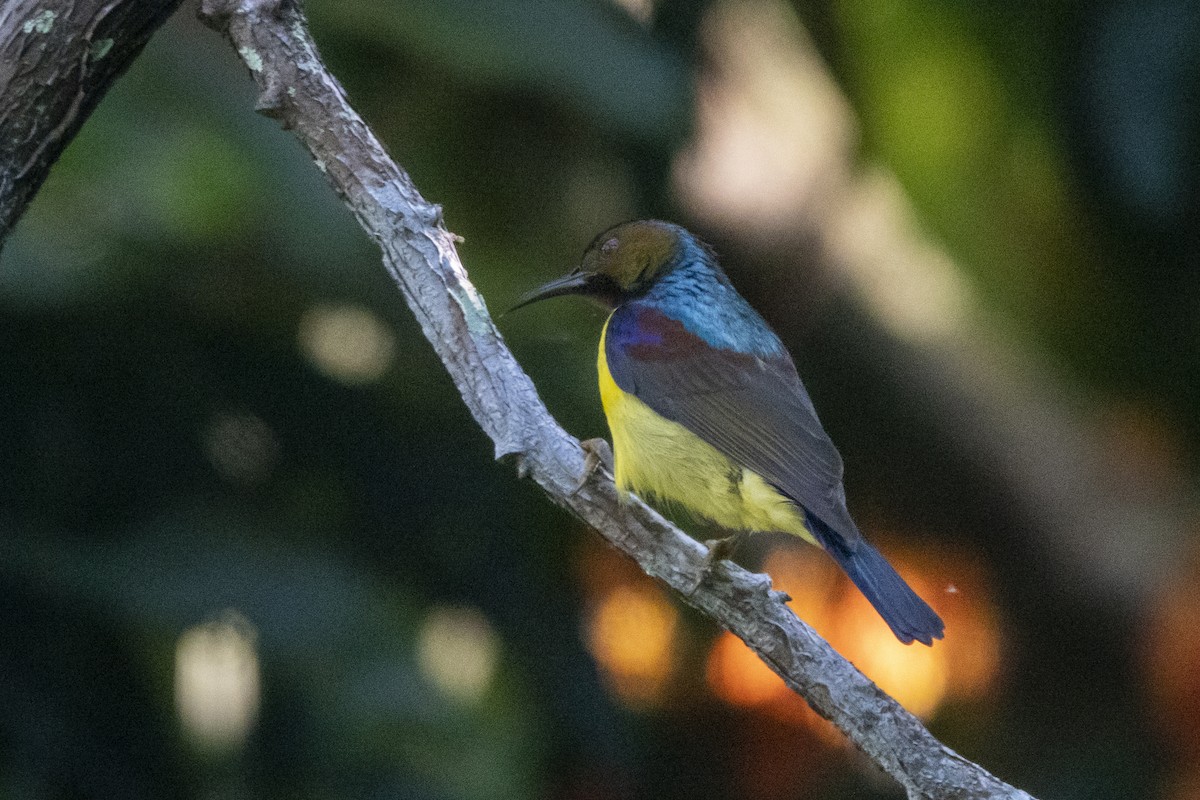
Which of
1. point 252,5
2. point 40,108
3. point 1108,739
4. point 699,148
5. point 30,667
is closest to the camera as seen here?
point 40,108

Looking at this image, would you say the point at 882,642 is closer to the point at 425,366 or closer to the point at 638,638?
the point at 638,638

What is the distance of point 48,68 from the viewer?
106 inches

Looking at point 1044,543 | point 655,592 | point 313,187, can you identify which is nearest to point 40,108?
point 313,187

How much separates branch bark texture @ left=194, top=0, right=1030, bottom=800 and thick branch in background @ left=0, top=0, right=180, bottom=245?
0.81 ft

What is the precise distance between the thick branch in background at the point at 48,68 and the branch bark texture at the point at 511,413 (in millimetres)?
247

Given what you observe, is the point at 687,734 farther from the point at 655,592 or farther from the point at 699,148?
the point at 699,148

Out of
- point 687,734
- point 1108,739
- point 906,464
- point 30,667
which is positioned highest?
point 906,464

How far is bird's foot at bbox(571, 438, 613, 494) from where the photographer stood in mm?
2816

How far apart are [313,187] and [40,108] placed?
95.5 inches

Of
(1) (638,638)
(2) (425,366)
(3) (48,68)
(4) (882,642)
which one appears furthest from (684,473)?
(1) (638,638)

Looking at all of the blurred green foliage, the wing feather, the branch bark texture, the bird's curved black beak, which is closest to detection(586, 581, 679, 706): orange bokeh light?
the blurred green foliage

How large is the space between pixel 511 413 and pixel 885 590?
2.82 feet

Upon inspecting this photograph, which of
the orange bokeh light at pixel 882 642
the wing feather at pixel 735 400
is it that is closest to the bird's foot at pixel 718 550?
the wing feather at pixel 735 400

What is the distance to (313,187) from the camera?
5.13 m
